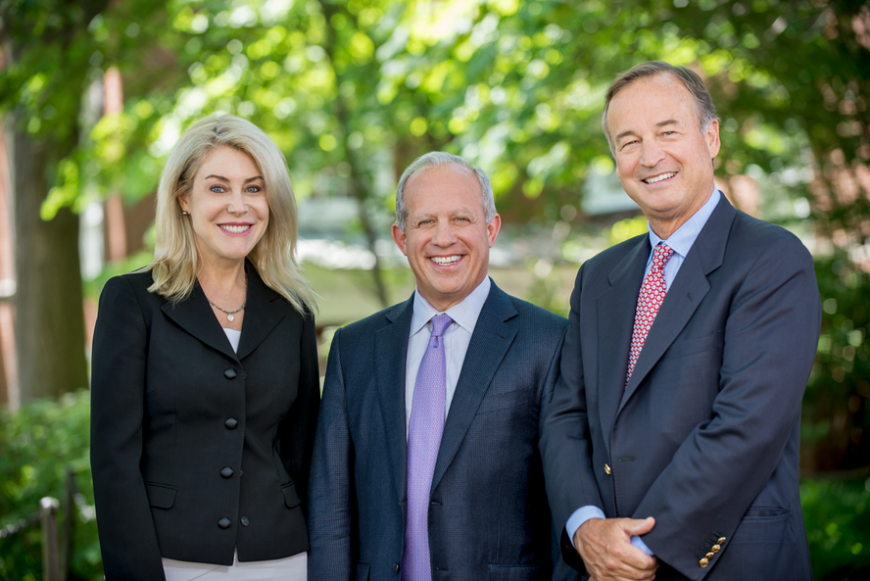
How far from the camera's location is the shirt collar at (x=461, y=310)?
2941mm

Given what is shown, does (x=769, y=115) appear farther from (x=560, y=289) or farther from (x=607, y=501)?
(x=607, y=501)

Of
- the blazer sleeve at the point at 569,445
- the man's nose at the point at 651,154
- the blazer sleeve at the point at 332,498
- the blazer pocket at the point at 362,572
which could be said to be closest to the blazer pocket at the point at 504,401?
the blazer sleeve at the point at 569,445

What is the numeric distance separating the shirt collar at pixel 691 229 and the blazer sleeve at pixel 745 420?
281mm

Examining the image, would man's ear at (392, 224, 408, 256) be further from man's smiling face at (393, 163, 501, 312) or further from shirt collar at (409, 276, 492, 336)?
shirt collar at (409, 276, 492, 336)

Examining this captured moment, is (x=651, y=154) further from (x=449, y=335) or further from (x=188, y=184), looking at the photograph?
(x=188, y=184)

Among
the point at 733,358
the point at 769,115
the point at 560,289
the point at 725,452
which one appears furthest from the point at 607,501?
the point at 560,289

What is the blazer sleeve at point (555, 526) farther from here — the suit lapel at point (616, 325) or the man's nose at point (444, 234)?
the man's nose at point (444, 234)

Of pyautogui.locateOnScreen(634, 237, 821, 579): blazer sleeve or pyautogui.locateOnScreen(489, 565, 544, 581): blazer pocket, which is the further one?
pyautogui.locateOnScreen(489, 565, 544, 581): blazer pocket

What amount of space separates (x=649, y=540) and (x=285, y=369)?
149 centimetres

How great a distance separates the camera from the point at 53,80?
7.49m

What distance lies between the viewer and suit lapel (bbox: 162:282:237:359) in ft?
9.04

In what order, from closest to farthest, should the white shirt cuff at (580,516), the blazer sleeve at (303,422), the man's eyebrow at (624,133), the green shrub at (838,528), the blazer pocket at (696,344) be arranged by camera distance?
the blazer pocket at (696,344), the white shirt cuff at (580,516), the man's eyebrow at (624,133), the blazer sleeve at (303,422), the green shrub at (838,528)

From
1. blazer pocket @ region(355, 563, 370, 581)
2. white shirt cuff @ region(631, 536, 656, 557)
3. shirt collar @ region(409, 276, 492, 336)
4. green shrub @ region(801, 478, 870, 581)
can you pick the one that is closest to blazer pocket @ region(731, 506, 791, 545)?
white shirt cuff @ region(631, 536, 656, 557)

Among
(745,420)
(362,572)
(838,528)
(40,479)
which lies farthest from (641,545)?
(40,479)
